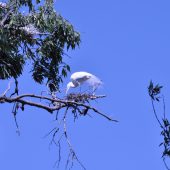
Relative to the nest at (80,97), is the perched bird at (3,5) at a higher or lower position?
higher

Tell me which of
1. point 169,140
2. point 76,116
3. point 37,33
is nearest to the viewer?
point 169,140

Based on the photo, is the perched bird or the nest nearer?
the nest

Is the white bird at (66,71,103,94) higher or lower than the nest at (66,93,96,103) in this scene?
higher

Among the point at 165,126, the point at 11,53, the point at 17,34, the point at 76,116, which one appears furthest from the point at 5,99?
the point at 17,34

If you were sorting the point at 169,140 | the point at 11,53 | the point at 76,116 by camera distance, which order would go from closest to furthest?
1. the point at 169,140
2. the point at 76,116
3. the point at 11,53

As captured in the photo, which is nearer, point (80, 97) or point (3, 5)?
point (80, 97)

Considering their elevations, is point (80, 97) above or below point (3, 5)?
below

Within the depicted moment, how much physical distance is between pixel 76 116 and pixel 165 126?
0.76 m

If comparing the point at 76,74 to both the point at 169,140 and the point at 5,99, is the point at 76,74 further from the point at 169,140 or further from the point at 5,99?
the point at 169,140

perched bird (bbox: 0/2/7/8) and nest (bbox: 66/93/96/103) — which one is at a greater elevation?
perched bird (bbox: 0/2/7/8)

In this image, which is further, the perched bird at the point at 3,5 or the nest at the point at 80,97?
the perched bird at the point at 3,5

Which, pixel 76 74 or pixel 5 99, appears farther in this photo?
pixel 76 74

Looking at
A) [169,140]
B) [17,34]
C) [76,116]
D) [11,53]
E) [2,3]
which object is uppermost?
[2,3]

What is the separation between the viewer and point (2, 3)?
20.0 feet
